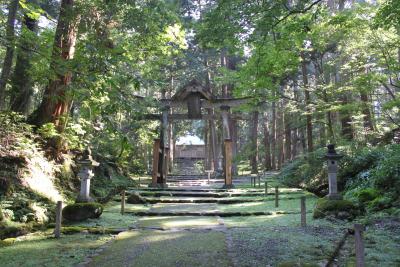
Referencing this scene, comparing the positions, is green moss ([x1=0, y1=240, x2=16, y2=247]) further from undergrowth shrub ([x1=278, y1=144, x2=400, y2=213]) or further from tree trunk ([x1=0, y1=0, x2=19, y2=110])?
undergrowth shrub ([x1=278, y1=144, x2=400, y2=213])

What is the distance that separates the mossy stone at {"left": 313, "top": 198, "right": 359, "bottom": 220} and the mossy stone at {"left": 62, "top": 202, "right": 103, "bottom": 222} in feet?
17.9

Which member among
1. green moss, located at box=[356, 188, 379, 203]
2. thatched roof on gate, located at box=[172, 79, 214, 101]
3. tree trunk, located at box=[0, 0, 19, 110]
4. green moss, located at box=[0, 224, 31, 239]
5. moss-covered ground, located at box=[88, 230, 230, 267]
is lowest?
moss-covered ground, located at box=[88, 230, 230, 267]

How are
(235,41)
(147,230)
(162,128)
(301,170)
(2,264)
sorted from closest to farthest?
1. (2,264)
2. (147,230)
3. (235,41)
4. (162,128)
5. (301,170)

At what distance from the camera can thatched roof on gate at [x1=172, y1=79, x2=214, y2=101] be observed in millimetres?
16188

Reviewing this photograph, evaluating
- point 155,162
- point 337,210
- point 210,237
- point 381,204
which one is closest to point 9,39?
point 210,237

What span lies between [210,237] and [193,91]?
1034cm

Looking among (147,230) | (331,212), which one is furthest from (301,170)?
(147,230)

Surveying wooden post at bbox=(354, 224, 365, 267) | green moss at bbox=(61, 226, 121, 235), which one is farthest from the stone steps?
wooden post at bbox=(354, 224, 365, 267)

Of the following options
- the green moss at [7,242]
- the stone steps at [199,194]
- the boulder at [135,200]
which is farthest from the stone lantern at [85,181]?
the stone steps at [199,194]

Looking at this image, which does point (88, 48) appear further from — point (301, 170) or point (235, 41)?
point (301, 170)

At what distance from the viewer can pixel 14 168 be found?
338 inches

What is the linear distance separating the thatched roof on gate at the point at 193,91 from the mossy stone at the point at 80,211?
28.9 feet

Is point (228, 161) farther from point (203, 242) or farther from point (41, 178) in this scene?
point (203, 242)

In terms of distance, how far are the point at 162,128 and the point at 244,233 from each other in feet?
30.7
